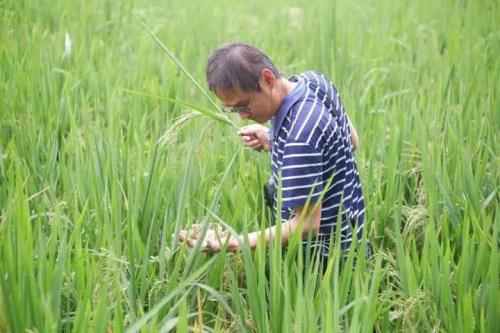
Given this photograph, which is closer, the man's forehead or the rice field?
the rice field

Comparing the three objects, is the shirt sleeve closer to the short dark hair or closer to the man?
the man

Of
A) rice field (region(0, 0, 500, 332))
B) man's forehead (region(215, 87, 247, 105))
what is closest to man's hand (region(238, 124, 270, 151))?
rice field (region(0, 0, 500, 332))

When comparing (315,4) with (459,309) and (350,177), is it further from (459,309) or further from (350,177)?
(459,309)

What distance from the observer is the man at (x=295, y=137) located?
162cm

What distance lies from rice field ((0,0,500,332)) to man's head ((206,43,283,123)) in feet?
0.31

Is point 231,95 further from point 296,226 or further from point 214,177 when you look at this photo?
point 214,177

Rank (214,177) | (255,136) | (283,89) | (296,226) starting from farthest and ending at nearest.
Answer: (214,177) < (255,136) < (283,89) < (296,226)

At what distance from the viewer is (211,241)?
1660 millimetres

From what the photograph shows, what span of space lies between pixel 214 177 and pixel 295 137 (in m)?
0.70

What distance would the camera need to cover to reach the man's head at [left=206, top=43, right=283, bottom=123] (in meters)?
1.63

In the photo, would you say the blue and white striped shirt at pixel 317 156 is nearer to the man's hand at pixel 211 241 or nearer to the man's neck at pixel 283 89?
the man's neck at pixel 283 89

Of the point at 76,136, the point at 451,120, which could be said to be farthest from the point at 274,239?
the point at 451,120

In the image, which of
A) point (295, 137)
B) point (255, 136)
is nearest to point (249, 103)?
point (295, 137)

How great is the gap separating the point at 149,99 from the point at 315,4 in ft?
7.19
